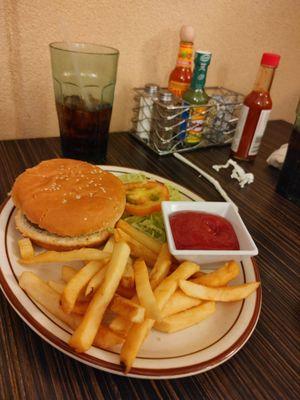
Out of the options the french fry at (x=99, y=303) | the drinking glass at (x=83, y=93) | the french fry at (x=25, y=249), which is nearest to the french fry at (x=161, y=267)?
the french fry at (x=99, y=303)

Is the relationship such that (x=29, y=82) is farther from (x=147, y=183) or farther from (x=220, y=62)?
(x=220, y=62)

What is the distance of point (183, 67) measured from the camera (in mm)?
1914

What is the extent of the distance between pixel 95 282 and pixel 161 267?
0.20 meters

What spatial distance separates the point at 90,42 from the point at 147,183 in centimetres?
90

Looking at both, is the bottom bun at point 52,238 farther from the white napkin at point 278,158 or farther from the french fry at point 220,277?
the white napkin at point 278,158

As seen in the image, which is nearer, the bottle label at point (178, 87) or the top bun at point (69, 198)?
A: the top bun at point (69, 198)

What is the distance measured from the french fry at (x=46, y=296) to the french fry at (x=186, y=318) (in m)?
0.21

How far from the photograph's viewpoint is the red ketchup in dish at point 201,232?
1.06 metres

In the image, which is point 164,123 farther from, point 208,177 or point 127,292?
point 127,292

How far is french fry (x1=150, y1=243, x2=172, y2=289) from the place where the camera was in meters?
0.94

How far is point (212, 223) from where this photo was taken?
116 cm

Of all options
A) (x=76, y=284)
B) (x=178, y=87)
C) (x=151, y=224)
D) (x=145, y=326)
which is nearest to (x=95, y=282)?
(x=76, y=284)

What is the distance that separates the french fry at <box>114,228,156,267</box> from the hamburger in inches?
3.5

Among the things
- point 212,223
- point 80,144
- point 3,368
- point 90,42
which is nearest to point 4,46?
point 90,42
